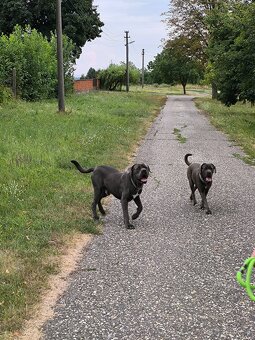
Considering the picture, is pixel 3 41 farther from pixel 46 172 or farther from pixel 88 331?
pixel 88 331

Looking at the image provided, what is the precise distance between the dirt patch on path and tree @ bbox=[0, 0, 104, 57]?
44.0 metres

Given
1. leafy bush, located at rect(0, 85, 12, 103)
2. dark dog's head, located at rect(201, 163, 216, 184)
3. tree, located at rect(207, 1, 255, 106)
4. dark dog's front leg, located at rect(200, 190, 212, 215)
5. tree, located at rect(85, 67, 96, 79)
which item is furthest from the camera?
tree, located at rect(85, 67, 96, 79)

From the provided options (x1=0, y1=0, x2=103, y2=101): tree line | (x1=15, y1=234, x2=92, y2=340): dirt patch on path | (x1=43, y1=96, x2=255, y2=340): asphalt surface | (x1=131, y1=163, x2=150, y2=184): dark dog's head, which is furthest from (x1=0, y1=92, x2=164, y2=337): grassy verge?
(x1=0, y1=0, x2=103, y2=101): tree line

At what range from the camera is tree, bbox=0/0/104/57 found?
152ft

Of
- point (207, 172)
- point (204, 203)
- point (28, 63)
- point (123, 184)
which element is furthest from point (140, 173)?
point (28, 63)

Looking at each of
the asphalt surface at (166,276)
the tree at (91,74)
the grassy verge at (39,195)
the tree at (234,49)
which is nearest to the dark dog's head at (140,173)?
the asphalt surface at (166,276)

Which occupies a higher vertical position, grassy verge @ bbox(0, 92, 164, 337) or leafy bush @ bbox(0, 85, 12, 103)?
leafy bush @ bbox(0, 85, 12, 103)

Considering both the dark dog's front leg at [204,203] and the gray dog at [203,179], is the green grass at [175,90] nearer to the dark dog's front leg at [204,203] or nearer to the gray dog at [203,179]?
the gray dog at [203,179]

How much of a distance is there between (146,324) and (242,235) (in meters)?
2.86

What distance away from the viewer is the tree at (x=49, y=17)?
46250 millimetres

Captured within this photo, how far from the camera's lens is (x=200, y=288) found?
4641 millimetres

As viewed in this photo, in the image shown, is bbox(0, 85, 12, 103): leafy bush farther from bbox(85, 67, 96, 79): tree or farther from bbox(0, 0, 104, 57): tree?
bbox(85, 67, 96, 79): tree

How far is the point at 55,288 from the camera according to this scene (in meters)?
4.60

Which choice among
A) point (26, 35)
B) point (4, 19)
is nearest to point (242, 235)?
point (26, 35)
